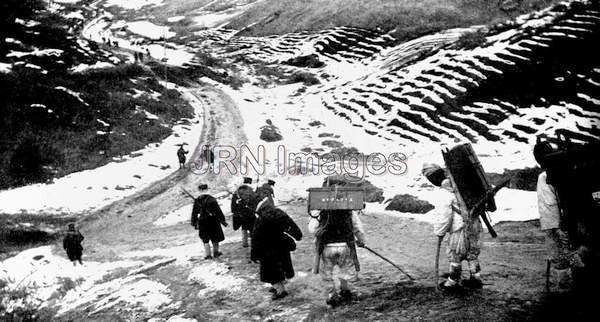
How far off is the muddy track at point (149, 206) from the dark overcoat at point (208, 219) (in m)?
4.15

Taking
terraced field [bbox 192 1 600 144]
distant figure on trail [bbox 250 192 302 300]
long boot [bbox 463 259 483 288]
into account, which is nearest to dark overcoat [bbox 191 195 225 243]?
distant figure on trail [bbox 250 192 302 300]

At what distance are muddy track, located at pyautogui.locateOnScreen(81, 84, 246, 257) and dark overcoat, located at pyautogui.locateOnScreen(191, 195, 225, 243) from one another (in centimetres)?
415

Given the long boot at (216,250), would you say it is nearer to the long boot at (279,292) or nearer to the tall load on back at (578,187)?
the long boot at (279,292)

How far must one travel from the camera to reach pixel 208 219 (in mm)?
9516

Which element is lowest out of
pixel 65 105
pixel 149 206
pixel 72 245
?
pixel 149 206

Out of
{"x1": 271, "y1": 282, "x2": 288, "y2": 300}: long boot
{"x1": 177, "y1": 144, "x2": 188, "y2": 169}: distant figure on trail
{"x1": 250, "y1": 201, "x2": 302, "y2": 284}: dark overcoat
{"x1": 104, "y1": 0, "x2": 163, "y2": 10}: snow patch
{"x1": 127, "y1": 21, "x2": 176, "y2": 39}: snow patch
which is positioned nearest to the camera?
{"x1": 250, "y1": 201, "x2": 302, "y2": 284}: dark overcoat

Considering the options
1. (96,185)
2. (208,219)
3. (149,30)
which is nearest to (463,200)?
(208,219)

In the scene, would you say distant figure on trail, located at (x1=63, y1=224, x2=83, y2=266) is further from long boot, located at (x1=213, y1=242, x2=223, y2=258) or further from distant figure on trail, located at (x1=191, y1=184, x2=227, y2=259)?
long boot, located at (x1=213, y1=242, x2=223, y2=258)

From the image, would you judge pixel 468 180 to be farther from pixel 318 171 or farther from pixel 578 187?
pixel 318 171

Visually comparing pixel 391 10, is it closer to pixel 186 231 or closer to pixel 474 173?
pixel 186 231

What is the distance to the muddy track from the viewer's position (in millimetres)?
14195

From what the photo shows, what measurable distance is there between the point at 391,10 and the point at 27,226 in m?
39.0

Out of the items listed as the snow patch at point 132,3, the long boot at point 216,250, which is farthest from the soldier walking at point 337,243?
the snow patch at point 132,3

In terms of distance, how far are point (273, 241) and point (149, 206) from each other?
12.1 m
